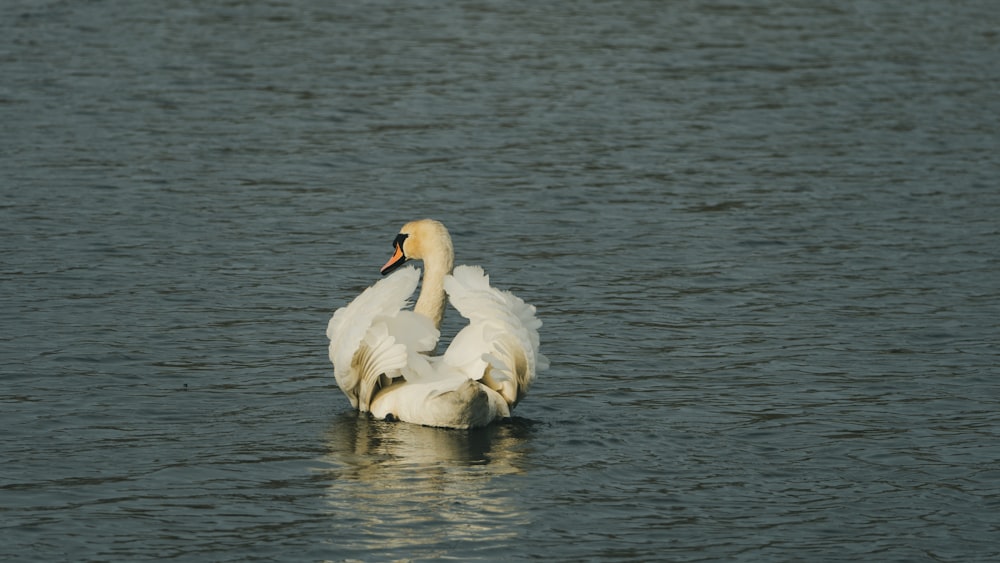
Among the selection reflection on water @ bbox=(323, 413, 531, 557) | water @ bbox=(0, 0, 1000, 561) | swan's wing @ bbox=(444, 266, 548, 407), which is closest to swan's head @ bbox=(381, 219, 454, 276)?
swan's wing @ bbox=(444, 266, 548, 407)

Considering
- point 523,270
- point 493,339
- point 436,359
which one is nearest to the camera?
point 493,339

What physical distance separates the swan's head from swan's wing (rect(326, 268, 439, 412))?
2.73 ft

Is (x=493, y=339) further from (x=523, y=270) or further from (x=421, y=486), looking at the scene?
(x=523, y=270)

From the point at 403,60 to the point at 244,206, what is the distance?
8042 mm

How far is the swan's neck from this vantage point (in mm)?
12891

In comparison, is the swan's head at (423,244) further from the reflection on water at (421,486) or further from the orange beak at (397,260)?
the reflection on water at (421,486)

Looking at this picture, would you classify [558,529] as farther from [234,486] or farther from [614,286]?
[614,286]

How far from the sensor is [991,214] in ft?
60.4

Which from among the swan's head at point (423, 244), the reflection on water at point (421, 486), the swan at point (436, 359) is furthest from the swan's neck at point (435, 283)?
A: the reflection on water at point (421, 486)

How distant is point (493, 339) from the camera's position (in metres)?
11.8

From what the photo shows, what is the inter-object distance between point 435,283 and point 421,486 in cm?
270

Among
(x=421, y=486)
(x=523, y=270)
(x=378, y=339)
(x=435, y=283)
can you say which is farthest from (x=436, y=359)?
(x=523, y=270)

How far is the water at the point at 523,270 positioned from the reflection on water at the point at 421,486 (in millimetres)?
30

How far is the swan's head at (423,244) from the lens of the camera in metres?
13.0
